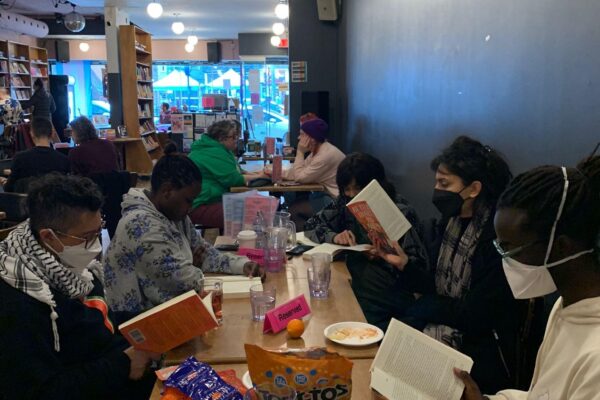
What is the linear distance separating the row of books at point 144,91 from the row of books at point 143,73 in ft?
0.51

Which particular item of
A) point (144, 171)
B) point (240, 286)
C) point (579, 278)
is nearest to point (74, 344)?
point (240, 286)

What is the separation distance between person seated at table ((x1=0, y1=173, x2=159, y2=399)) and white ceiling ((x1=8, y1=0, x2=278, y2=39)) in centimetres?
924

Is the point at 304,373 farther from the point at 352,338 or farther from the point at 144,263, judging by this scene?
the point at 144,263

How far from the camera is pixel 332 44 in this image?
7.34 metres

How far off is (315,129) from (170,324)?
375 cm

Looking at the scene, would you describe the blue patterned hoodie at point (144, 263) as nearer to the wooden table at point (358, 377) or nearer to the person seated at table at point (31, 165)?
the wooden table at point (358, 377)

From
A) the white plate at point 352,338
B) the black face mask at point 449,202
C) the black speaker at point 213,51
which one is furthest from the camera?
the black speaker at point 213,51

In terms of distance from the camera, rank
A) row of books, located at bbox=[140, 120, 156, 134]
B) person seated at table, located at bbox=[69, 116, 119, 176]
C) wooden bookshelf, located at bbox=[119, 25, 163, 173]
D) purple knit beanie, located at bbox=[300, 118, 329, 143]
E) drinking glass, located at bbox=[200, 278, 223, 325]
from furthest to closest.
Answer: row of books, located at bbox=[140, 120, 156, 134]
wooden bookshelf, located at bbox=[119, 25, 163, 173]
person seated at table, located at bbox=[69, 116, 119, 176]
purple knit beanie, located at bbox=[300, 118, 329, 143]
drinking glass, located at bbox=[200, 278, 223, 325]

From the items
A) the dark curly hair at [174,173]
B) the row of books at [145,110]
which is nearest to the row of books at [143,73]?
the row of books at [145,110]

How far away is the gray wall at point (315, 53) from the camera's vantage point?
726 cm

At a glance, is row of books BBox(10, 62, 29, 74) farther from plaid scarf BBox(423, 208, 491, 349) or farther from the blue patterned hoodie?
plaid scarf BBox(423, 208, 491, 349)

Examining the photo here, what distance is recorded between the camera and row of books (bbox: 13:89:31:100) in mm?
13208

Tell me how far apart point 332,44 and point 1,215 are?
486 cm

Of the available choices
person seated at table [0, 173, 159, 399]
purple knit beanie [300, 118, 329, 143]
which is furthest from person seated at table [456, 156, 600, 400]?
purple knit beanie [300, 118, 329, 143]
